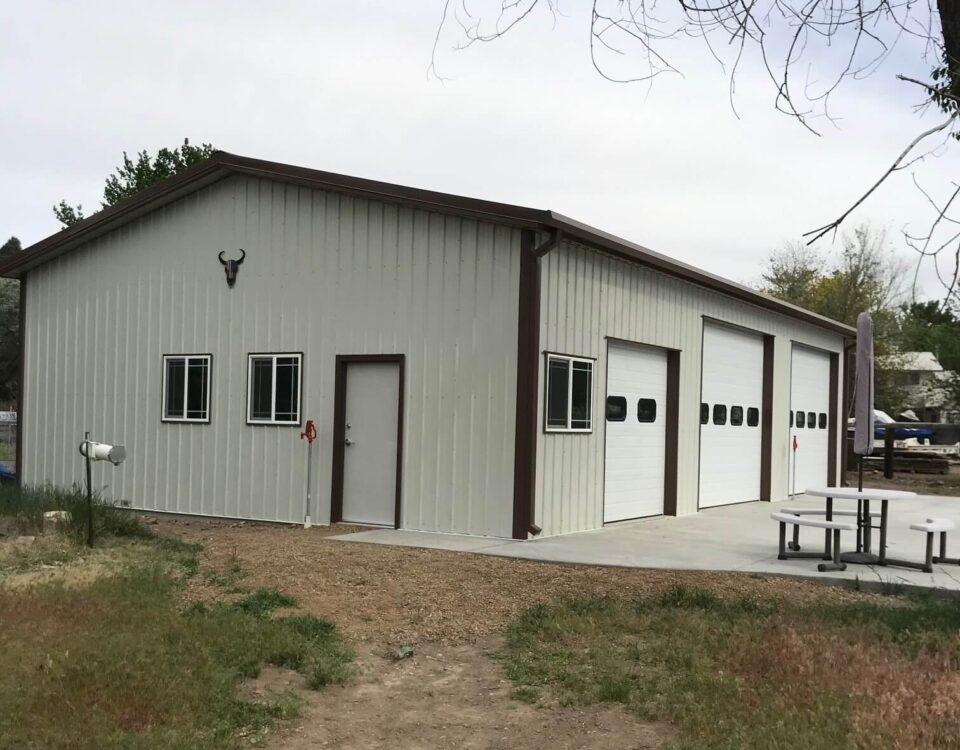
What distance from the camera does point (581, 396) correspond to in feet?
40.4

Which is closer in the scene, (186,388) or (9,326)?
(186,388)

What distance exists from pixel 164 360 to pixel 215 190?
255cm

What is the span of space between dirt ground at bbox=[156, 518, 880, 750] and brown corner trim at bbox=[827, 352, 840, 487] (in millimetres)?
13507

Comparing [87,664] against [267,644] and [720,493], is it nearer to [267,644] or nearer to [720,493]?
[267,644]

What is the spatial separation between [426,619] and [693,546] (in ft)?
14.8

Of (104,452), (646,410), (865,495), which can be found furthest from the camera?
(646,410)

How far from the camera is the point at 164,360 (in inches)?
556

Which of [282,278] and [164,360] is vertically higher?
[282,278]

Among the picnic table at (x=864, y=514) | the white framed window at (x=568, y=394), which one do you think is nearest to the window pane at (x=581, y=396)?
the white framed window at (x=568, y=394)

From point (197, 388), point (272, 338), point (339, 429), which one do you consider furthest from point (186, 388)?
point (339, 429)

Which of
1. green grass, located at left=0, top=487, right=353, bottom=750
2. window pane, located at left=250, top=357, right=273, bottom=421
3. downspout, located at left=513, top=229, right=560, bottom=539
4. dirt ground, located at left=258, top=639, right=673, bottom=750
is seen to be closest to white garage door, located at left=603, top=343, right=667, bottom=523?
downspout, located at left=513, top=229, right=560, bottom=539

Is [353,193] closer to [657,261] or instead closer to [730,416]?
[657,261]

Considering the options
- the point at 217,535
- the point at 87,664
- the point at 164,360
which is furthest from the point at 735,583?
the point at 164,360

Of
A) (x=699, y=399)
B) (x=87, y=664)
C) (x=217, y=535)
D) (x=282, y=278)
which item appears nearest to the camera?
(x=87, y=664)
